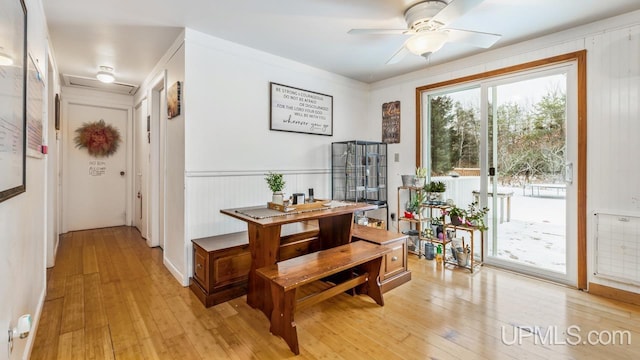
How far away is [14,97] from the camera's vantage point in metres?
1.28

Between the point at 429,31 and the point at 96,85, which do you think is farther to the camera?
the point at 96,85

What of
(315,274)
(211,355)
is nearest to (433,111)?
(315,274)

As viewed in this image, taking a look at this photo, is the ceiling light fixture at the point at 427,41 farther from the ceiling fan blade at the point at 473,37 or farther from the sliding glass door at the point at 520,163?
the sliding glass door at the point at 520,163

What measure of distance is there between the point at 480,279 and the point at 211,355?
8.54 ft

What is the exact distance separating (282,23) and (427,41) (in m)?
1.30

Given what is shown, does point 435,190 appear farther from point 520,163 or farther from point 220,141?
point 220,141

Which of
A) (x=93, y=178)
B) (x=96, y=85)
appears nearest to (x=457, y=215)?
(x=96, y=85)

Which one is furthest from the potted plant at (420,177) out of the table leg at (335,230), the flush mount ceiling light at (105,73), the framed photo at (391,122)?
the flush mount ceiling light at (105,73)

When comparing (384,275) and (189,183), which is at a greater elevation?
(189,183)

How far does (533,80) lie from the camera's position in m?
3.03

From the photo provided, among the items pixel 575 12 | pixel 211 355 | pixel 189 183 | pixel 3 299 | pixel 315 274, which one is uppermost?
pixel 575 12

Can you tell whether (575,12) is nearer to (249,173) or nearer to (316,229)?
(316,229)

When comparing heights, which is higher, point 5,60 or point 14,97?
point 5,60

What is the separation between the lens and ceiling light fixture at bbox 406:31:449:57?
2.22 meters
